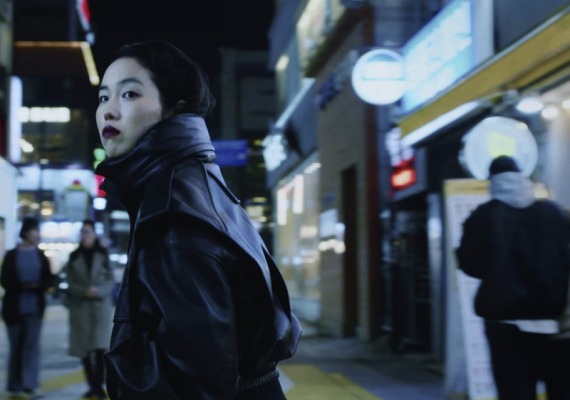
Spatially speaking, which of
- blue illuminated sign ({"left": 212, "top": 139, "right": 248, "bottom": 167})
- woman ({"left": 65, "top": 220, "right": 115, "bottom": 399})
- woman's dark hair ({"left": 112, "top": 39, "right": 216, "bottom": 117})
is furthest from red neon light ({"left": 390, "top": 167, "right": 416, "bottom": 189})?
blue illuminated sign ({"left": 212, "top": 139, "right": 248, "bottom": 167})

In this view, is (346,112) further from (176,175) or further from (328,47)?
(176,175)

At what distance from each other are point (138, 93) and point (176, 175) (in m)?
0.22

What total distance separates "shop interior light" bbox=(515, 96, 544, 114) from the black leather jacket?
7.10 metres

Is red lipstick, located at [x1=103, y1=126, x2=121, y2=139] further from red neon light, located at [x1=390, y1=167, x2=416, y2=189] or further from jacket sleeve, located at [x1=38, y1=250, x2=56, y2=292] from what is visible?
red neon light, located at [x1=390, y1=167, x2=416, y2=189]

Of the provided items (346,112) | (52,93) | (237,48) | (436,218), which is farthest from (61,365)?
(237,48)

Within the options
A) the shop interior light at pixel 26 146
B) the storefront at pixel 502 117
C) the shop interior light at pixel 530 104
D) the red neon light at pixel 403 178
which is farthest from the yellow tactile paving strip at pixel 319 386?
the shop interior light at pixel 26 146

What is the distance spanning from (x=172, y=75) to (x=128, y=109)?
139 millimetres

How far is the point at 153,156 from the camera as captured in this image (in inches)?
71.2

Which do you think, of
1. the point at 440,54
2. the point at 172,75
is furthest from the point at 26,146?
the point at 172,75

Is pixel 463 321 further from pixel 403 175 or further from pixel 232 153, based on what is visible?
pixel 232 153

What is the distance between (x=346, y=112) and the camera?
16000mm

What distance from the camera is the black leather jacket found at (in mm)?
1606

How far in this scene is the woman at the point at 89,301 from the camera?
892 centimetres

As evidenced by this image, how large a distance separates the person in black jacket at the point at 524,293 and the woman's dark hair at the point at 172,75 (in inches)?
116
